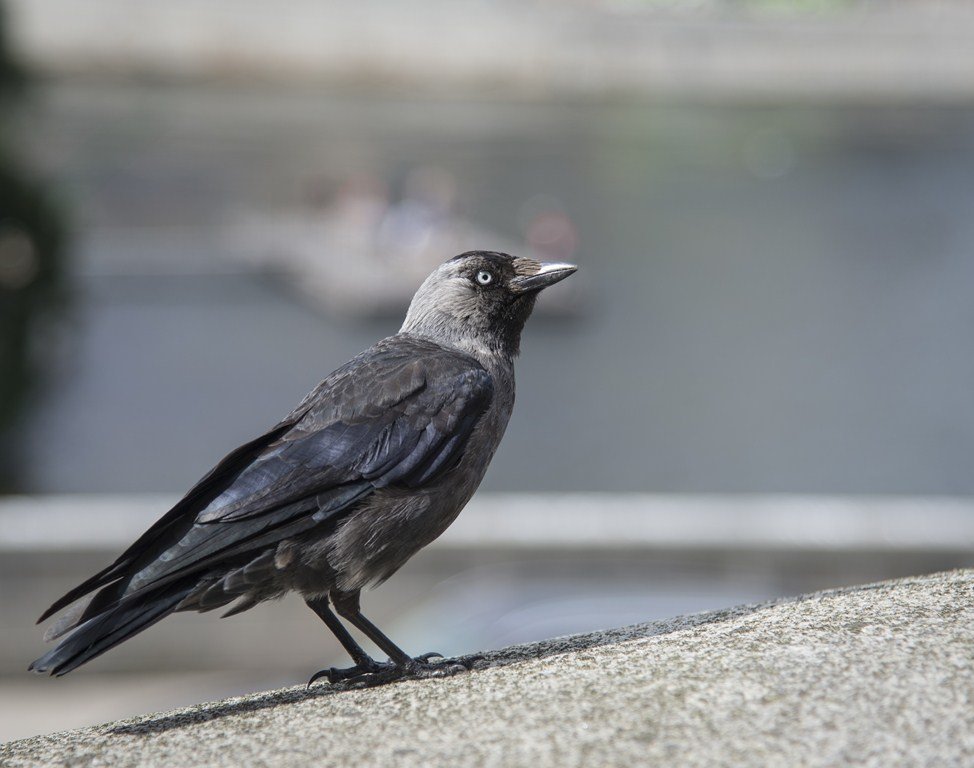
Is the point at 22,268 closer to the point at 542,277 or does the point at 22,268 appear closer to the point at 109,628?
the point at 542,277

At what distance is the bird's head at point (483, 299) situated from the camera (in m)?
4.67

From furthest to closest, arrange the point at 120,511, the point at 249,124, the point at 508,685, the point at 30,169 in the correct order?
the point at 249,124
the point at 30,169
the point at 120,511
the point at 508,685

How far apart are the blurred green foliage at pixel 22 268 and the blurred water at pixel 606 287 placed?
1.18 metres

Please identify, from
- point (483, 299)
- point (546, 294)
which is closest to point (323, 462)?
point (483, 299)

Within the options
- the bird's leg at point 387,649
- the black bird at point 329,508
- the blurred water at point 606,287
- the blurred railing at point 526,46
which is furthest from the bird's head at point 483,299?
the blurred railing at point 526,46

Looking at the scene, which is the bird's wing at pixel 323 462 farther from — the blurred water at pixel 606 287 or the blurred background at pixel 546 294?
the blurred water at pixel 606 287

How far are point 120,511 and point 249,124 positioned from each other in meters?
45.0

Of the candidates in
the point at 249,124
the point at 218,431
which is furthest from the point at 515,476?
the point at 249,124

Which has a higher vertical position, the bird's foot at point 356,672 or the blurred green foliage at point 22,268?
the blurred green foliage at point 22,268

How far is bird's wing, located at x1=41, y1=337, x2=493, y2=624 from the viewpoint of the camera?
3.71 meters

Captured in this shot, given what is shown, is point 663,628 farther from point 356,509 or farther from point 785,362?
point 785,362

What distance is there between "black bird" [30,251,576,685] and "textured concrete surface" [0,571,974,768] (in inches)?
11.8

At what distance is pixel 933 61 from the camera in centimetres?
6275

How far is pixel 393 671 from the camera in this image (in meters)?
4.08
